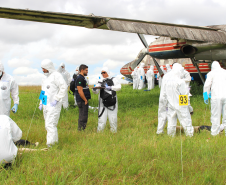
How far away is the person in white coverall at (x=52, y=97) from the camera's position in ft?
16.5

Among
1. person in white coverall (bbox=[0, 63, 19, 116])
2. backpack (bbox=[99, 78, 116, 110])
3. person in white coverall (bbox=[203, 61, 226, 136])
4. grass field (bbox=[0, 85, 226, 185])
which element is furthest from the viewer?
backpack (bbox=[99, 78, 116, 110])

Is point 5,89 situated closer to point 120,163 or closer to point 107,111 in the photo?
point 107,111

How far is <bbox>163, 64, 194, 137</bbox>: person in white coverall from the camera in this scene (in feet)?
19.0

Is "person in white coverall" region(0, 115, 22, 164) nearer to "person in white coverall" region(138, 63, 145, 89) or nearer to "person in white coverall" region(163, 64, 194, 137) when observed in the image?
"person in white coverall" region(163, 64, 194, 137)

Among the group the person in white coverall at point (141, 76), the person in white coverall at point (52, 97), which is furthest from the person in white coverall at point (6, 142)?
the person in white coverall at point (141, 76)

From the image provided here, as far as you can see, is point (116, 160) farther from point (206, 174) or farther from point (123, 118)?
point (123, 118)

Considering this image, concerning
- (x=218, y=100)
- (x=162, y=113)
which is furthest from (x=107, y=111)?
(x=218, y=100)

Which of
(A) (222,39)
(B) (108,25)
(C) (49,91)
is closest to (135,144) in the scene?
(C) (49,91)

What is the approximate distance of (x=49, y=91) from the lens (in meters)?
5.11

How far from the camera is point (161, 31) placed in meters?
9.38

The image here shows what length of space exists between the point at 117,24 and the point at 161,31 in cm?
201

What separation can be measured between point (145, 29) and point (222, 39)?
409cm

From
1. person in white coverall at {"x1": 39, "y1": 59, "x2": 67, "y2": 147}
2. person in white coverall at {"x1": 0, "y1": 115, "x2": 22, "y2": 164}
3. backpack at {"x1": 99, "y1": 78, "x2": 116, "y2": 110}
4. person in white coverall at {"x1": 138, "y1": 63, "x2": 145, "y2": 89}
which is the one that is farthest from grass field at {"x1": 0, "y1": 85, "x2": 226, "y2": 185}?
person in white coverall at {"x1": 138, "y1": 63, "x2": 145, "y2": 89}

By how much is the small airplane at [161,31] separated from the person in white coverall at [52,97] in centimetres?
310
